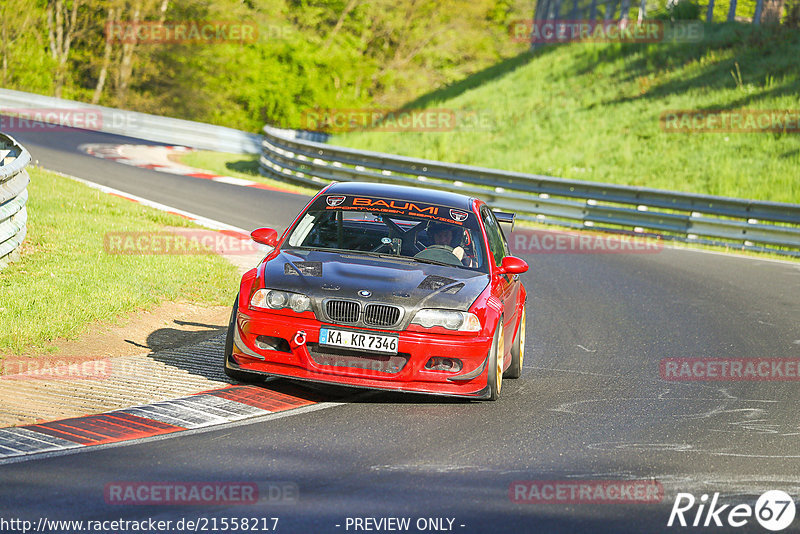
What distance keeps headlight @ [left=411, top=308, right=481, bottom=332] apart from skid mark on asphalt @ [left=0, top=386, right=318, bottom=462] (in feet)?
3.27

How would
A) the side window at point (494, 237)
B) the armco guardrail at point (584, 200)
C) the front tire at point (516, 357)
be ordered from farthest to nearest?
the armco guardrail at point (584, 200) → the side window at point (494, 237) → the front tire at point (516, 357)

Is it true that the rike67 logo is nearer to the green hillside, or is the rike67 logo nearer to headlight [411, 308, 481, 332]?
headlight [411, 308, 481, 332]

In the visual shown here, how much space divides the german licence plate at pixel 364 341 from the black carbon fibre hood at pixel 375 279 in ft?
0.82

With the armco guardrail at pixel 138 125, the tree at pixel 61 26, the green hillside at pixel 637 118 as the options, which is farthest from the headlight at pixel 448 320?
the tree at pixel 61 26

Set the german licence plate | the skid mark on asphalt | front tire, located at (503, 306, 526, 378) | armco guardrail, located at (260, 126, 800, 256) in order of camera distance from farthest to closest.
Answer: armco guardrail, located at (260, 126, 800, 256)
front tire, located at (503, 306, 526, 378)
the german licence plate
the skid mark on asphalt

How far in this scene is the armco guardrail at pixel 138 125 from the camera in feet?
120

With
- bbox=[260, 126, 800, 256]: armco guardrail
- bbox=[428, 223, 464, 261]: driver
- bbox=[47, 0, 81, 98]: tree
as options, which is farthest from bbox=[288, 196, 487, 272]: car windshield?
bbox=[47, 0, 81, 98]: tree

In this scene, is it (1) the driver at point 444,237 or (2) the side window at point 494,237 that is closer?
(1) the driver at point 444,237

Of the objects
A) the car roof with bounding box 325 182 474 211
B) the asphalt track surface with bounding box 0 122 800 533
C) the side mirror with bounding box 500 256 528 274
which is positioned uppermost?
the car roof with bounding box 325 182 474 211

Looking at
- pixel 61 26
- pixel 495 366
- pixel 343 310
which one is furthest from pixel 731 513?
pixel 61 26

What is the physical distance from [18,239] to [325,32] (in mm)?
54504

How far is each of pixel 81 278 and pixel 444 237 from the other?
14.0 ft

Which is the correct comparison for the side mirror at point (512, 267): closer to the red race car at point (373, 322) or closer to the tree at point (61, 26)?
the red race car at point (373, 322)

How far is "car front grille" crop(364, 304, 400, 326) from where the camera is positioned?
23.1 feet
